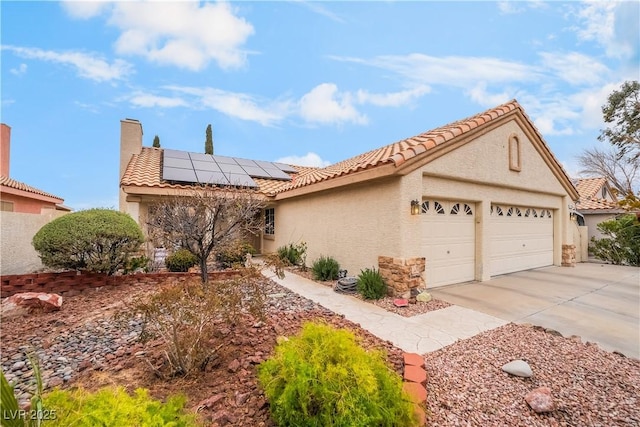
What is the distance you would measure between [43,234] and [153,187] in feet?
12.5

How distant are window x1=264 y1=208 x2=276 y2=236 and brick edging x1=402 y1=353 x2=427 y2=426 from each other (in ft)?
36.9

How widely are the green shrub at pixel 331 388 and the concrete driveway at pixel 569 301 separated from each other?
467cm

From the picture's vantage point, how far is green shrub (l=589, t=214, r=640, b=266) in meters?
12.9

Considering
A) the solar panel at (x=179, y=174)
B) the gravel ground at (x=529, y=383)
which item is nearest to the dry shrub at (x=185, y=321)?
the gravel ground at (x=529, y=383)

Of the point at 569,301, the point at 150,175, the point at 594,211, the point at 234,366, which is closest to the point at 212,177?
the point at 150,175

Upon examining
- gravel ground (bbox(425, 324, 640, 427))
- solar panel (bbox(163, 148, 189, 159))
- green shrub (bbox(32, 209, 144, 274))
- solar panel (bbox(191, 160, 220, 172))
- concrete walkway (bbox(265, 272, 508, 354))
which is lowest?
gravel ground (bbox(425, 324, 640, 427))

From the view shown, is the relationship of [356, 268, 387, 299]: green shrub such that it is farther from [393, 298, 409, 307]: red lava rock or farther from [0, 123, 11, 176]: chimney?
[0, 123, 11, 176]: chimney

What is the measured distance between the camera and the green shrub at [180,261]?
31.8 ft

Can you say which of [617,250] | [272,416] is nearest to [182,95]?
[272,416]

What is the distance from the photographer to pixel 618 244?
45.1 ft

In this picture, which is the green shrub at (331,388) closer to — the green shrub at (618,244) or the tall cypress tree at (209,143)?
the green shrub at (618,244)

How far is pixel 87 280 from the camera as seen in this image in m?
7.92

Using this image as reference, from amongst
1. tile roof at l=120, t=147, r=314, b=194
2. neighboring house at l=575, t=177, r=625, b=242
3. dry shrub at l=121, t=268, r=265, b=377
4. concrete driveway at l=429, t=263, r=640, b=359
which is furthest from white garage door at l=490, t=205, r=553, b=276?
dry shrub at l=121, t=268, r=265, b=377

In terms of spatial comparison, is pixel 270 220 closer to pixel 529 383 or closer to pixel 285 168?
pixel 285 168
